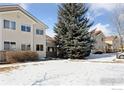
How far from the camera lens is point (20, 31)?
18562mm

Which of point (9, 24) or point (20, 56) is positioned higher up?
point (9, 24)

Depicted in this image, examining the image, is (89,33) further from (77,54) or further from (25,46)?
(25,46)

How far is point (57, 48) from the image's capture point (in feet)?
72.0

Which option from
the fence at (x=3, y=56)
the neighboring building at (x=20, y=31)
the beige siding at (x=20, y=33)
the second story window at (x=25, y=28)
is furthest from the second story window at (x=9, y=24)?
the fence at (x=3, y=56)

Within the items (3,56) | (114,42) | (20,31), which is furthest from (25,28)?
(114,42)

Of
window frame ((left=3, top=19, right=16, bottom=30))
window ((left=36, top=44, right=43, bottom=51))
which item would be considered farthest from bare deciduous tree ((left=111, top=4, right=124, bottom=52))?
window ((left=36, top=44, right=43, bottom=51))

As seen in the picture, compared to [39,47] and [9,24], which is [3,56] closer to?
[9,24]

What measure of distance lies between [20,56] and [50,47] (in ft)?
19.6

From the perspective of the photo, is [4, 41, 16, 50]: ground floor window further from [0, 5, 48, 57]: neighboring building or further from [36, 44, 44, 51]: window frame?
[36, 44, 44, 51]: window frame

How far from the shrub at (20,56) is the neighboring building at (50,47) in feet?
11.3

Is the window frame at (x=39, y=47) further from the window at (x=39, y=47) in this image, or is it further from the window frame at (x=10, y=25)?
the window frame at (x=10, y=25)

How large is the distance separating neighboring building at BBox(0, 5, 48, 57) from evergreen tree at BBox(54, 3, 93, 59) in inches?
61.5

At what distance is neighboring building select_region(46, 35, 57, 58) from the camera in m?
22.3

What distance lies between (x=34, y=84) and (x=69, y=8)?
44.9 ft
